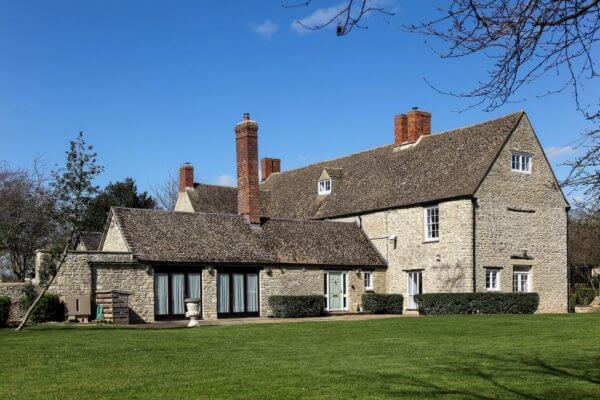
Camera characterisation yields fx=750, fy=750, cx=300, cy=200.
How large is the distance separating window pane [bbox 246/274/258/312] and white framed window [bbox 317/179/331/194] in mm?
10056

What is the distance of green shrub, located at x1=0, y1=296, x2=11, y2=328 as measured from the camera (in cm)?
2573

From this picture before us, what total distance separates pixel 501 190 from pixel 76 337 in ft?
65.2

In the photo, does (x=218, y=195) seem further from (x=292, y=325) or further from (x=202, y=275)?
(x=292, y=325)

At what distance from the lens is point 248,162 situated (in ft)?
111

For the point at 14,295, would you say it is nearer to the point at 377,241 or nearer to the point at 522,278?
the point at 377,241

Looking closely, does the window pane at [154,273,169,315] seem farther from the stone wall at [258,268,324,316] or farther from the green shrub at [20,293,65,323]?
the stone wall at [258,268,324,316]

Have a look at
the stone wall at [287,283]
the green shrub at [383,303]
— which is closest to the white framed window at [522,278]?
the green shrub at [383,303]

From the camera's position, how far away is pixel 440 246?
3256cm

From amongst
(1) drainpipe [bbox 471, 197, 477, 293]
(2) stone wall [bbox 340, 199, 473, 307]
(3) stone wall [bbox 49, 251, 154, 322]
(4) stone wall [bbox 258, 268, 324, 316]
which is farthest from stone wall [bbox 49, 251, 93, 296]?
(1) drainpipe [bbox 471, 197, 477, 293]

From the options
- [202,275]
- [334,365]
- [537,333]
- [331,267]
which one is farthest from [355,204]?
[334,365]

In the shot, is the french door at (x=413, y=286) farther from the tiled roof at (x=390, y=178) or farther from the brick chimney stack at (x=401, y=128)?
the brick chimney stack at (x=401, y=128)

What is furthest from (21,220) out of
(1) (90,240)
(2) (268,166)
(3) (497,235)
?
(3) (497,235)

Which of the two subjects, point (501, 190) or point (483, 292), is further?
point (501, 190)

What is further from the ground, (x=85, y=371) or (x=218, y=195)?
(x=218, y=195)
